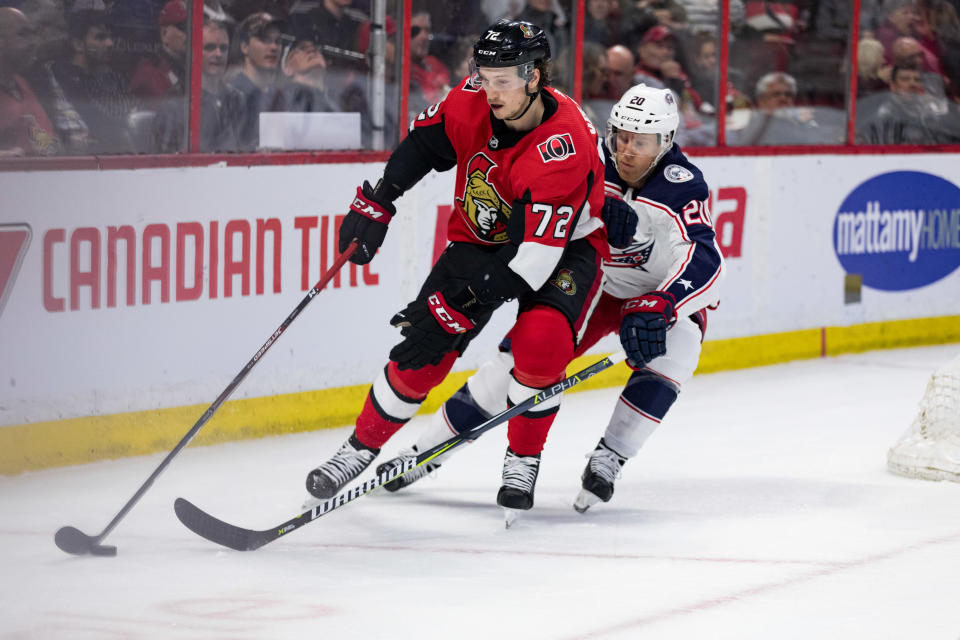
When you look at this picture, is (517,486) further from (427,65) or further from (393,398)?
(427,65)

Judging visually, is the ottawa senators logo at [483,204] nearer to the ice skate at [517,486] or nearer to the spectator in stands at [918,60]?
the ice skate at [517,486]

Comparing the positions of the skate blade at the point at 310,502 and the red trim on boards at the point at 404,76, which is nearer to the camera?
the skate blade at the point at 310,502

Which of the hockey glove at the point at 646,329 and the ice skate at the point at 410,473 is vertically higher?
the hockey glove at the point at 646,329

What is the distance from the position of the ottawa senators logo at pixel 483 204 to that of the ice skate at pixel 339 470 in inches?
22.7

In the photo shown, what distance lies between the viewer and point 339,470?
343 cm

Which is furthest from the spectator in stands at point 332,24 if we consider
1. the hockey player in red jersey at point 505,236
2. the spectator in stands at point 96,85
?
the hockey player in red jersey at point 505,236

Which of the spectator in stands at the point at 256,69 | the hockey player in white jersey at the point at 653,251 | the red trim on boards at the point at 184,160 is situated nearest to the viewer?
the hockey player in white jersey at the point at 653,251

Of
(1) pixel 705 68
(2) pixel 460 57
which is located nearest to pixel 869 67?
(1) pixel 705 68

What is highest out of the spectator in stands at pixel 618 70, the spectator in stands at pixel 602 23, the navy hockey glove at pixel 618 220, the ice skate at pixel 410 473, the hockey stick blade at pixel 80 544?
the spectator in stands at pixel 602 23

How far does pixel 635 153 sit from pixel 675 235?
0.72 ft

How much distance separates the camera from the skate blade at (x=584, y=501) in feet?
11.8

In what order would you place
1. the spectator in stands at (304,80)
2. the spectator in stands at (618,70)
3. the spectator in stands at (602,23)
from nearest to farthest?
the spectator in stands at (304,80) < the spectator in stands at (602,23) < the spectator in stands at (618,70)

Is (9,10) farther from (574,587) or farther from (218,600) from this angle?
(574,587)

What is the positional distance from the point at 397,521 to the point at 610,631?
949mm
